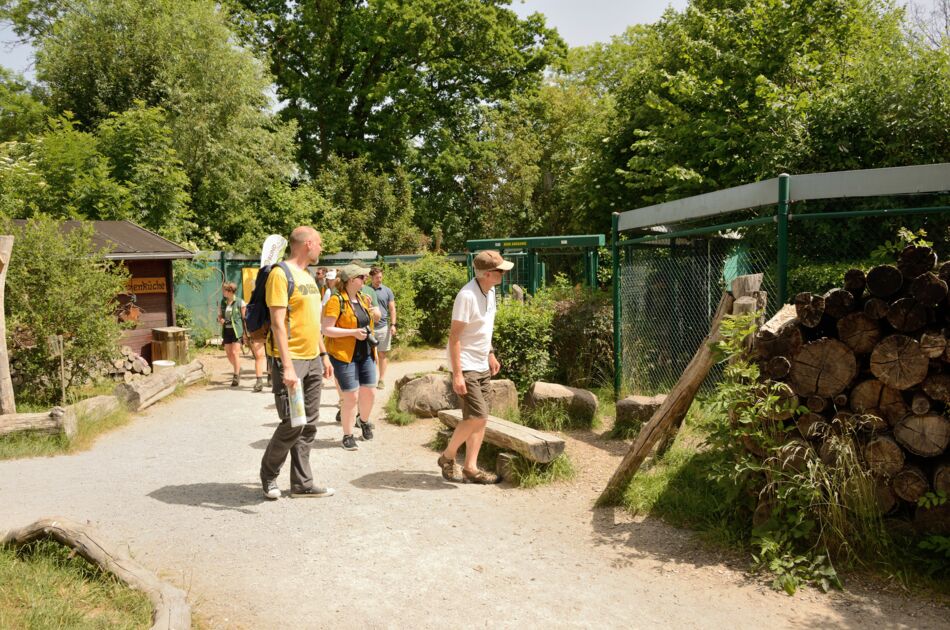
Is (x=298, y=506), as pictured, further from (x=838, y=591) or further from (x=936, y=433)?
(x=936, y=433)

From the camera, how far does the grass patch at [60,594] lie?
11.1 feet

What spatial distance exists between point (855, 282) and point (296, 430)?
3879 mm

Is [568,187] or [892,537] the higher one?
[568,187]

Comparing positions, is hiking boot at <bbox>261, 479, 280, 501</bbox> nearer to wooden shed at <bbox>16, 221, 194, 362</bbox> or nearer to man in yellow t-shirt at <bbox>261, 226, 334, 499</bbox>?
man in yellow t-shirt at <bbox>261, 226, 334, 499</bbox>

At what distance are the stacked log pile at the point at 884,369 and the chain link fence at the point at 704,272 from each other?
4.04 metres

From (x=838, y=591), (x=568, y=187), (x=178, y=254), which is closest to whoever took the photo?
(x=838, y=591)

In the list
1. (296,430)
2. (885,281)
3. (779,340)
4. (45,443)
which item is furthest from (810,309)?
(45,443)

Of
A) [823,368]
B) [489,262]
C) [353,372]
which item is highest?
[489,262]

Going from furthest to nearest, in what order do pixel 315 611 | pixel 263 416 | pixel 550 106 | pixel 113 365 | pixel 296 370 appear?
pixel 550 106 → pixel 113 365 → pixel 263 416 → pixel 296 370 → pixel 315 611

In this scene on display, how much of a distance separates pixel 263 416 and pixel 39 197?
415 inches

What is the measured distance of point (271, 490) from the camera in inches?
217

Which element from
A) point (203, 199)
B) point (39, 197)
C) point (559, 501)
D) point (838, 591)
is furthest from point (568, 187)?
point (838, 591)

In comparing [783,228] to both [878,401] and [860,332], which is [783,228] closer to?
[860,332]

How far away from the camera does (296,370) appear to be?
5.32m
